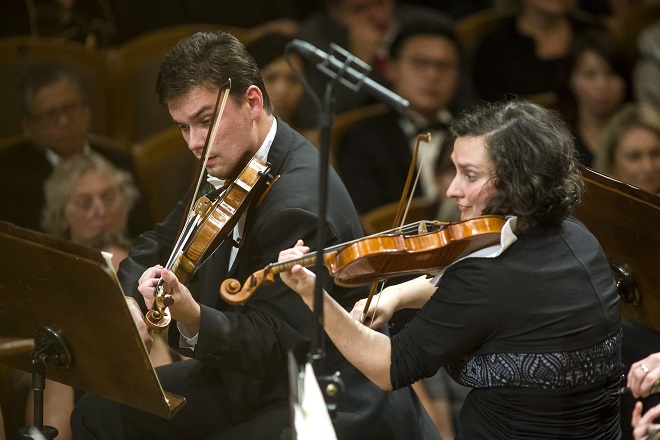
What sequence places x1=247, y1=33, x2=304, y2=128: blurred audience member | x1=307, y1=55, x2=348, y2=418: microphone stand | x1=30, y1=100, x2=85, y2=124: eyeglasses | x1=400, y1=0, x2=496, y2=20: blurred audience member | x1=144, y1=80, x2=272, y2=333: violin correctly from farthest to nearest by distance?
x1=400, y1=0, x2=496, y2=20: blurred audience member < x1=247, y1=33, x2=304, y2=128: blurred audience member < x1=30, y1=100, x2=85, y2=124: eyeglasses < x1=144, y1=80, x2=272, y2=333: violin < x1=307, y1=55, x2=348, y2=418: microphone stand

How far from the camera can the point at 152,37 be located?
175 inches

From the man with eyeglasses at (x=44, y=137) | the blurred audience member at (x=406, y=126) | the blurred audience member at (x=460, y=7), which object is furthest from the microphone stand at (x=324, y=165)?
the blurred audience member at (x=460, y=7)

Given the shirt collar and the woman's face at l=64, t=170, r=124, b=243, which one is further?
the woman's face at l=64, t=170, r=124, b=243

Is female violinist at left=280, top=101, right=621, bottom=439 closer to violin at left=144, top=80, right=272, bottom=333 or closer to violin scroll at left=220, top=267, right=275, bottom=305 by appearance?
Answer: violin scroll at left=220, top=267, right=275, bottom=305

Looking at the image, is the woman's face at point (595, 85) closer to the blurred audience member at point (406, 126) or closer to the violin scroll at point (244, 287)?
the blurred audience member at point (406, 126)

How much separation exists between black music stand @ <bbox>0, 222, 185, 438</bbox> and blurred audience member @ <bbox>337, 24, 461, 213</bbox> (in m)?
2.07

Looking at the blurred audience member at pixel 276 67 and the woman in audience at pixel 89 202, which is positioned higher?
the blurred audience member at pixel 276 67

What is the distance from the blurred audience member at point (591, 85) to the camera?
Result: 4.54 meters

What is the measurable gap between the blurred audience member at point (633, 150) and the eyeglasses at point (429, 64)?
89cm

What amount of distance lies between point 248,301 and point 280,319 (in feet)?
0.33

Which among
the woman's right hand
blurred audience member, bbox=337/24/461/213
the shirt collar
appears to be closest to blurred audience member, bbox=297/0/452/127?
blurred audience member, bbox=337/24/461/213

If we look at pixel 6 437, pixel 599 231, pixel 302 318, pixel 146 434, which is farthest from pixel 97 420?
pixel 599 231

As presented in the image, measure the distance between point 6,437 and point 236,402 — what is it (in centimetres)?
70

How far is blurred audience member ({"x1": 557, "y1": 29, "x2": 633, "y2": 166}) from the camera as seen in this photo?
454 cm
